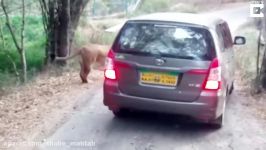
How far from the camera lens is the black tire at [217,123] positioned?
8.01m

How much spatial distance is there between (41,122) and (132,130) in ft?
4.97

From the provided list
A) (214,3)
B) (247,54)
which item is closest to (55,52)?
(247,54)

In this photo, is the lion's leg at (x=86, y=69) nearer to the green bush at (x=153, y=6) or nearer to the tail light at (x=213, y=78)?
the tail light at (x=213, y=78)

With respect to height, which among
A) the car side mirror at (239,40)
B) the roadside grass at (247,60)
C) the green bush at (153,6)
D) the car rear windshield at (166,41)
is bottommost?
the green bush at (153,6)

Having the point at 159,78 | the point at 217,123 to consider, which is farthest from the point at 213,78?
the point at 217,123

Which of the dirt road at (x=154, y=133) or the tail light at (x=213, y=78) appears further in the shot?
the tail light at (x=213, y=78)

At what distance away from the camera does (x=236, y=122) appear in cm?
869

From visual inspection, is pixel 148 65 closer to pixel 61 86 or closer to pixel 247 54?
pixel 61 86

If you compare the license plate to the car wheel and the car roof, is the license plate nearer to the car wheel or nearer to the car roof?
the car roof

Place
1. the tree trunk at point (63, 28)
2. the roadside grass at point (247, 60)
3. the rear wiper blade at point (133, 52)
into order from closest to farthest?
the rear wiper blade at point (133, 52) → the roadside grass at point (247, 60) → the tree trunk at point (63, 28)

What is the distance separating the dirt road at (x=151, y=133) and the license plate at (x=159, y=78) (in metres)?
0.82

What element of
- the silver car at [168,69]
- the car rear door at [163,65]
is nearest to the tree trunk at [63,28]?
the silver car at [168,69]

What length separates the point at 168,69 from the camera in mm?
7383

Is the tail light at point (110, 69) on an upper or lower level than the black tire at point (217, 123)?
upper
